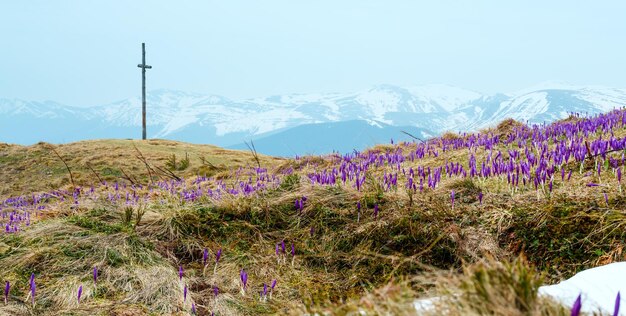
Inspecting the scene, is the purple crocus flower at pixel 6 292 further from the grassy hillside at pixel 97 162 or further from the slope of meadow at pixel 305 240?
the grassy hillside at pixel 97 162

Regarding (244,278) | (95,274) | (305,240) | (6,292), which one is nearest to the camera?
(6,292)

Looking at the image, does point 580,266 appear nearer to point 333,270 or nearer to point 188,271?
point 333,270

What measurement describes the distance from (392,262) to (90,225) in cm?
321

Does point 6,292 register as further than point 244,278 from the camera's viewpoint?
No

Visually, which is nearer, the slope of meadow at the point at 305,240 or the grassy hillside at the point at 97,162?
the slope of meadow at the point at 305,240

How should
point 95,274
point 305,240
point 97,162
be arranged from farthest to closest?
point 97,162, point 305,240, point 95,274

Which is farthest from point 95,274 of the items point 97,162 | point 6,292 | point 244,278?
point 97,162

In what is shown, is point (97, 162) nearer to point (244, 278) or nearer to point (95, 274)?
point (95, 274)

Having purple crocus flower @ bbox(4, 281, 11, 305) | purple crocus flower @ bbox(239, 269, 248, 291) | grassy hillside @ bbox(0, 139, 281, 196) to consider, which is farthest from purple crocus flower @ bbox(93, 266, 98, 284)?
grassy hillside @ bbox(0, 139, 281, 196)

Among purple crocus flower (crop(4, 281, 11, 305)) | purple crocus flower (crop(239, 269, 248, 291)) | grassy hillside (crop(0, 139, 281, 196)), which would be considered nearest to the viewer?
purple crocus flower (crop(4, 281, 11, 305))

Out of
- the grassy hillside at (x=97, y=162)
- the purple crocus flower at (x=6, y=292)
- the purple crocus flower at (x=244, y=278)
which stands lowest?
the grassy hillside at (x=97, y=162)

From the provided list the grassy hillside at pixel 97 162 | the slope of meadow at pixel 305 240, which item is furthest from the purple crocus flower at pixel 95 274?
the grassy hillside at pixel 97 162

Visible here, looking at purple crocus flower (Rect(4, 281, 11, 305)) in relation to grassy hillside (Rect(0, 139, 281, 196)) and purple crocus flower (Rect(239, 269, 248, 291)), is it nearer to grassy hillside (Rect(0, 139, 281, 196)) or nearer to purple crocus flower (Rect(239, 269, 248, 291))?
purple crocus flower (Rect(239, 269, 248, 291))

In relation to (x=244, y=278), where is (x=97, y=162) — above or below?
below
